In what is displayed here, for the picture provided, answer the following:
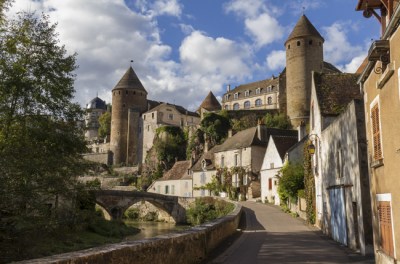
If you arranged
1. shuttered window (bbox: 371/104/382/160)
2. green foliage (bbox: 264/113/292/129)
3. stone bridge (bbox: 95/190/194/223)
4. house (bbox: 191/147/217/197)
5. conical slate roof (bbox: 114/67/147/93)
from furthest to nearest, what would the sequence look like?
1. conical slate roof (bbox: 114/67/147/93)
2. green foliage (bbox: 264/113/292/129)
3. house (bbox: 191/147/217/197)
4. stone bridge (bbox: 95/190/194/223)
5. shuttered window (bbox: 371/104/382/160)

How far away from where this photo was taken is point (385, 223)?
26.9 feet

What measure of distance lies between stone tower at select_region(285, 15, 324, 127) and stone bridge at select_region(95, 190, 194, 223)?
20.0 m

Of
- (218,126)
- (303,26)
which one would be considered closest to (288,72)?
(303,26)

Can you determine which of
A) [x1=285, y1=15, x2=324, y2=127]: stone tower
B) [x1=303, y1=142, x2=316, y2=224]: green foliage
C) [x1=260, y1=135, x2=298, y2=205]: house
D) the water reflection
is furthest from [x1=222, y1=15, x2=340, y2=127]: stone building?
[x1=303, y1=142, x2=316, y2=224]: green foliage

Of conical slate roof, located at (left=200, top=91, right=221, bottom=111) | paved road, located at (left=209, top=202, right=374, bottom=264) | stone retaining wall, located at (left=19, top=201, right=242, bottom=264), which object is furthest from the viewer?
conical slate roof, located at (left=200, top=91, right=221, bottom=111)

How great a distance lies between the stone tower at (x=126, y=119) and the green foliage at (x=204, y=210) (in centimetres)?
3464

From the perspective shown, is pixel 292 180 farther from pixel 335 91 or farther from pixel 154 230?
pixel 154 230

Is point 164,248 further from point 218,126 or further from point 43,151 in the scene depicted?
point 218,126

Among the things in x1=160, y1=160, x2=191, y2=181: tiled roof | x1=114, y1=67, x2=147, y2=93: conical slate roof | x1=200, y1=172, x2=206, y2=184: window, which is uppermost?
x1=114, y1=67, x2=147, y2=93: conical slate roof

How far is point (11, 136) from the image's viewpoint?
44.0 feet

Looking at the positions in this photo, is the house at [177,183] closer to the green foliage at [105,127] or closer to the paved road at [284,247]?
the paved road at [284,247]

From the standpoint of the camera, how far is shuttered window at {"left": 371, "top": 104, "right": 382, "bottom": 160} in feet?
28.0

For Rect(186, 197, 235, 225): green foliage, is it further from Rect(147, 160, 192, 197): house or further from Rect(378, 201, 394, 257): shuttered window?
Rect(378, 201, 394, 257): shuttered window

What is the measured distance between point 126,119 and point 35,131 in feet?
188
